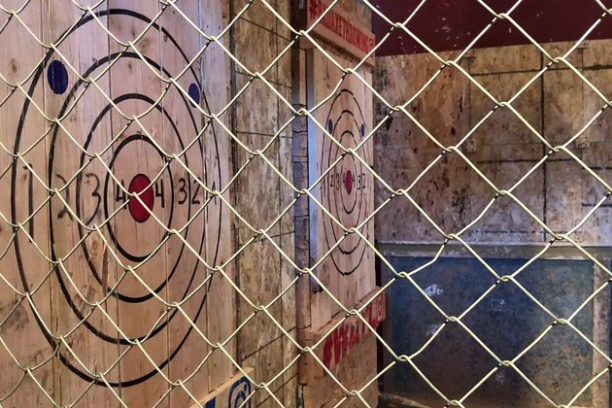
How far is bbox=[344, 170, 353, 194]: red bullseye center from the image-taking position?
3.17 m

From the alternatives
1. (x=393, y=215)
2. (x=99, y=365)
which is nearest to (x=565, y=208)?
(x=393, y=215)

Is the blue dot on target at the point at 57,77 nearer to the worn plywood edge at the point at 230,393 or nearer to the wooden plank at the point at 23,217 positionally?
the wooden plank at the point at 23,217

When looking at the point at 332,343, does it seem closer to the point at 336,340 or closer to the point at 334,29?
the point at 336,340

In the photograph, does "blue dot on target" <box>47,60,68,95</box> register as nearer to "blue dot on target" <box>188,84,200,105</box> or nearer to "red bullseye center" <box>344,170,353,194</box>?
"blue dot on target" <box>188,84,200,105</box>

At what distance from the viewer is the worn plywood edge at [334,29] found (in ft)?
8.67

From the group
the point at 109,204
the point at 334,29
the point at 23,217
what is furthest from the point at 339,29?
the point at 23,217

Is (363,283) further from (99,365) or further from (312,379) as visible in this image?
(99,365)

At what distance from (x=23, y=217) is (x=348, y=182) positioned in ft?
6.74

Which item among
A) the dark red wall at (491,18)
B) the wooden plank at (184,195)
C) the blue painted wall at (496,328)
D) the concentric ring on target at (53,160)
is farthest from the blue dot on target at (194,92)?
the blue painted wall at (496,328)

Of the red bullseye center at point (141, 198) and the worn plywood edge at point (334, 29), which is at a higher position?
the worn plywood edge at point (334, 29)

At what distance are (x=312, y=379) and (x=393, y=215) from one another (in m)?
1.86

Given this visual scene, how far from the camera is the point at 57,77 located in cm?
140

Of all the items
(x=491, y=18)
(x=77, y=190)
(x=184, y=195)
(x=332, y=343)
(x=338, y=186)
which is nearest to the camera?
(x=77, y=190)

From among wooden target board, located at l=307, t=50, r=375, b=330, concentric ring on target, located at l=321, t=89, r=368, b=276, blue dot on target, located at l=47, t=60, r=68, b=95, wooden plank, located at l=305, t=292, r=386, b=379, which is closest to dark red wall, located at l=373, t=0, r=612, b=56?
wooden target board, located at l=307, t=50, r=375, b=330
